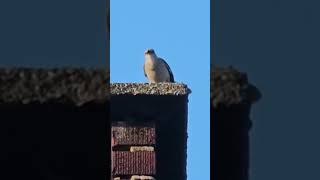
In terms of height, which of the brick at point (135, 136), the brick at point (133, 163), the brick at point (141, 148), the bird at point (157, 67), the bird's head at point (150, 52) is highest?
the bird's head at point (150, 52)

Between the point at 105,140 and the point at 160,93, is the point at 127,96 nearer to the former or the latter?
the point at 160,93

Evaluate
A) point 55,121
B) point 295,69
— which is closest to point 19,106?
point 55,121

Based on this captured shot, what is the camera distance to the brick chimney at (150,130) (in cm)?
823

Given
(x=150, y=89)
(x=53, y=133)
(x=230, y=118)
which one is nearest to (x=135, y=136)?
(x=150, y=89)

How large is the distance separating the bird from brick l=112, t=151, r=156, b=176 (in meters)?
0.35

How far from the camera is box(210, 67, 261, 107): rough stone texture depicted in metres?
8.37

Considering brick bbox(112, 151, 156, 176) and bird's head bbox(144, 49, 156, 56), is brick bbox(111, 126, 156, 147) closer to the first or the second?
brick bbox(112, 151, 156, 176)

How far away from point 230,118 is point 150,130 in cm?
38

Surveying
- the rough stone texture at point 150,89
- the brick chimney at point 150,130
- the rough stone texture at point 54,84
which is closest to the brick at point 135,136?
the brick chimney at point 150,130

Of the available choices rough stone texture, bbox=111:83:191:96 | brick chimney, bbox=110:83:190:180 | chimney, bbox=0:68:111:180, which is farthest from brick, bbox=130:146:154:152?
chimney, bbox=0:68:111:180

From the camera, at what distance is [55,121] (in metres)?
9.03

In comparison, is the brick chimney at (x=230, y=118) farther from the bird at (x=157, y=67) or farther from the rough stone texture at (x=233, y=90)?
the bird at (x=157, y=67)

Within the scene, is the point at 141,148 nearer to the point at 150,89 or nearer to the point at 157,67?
the point at 150,89

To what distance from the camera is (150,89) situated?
827cm
